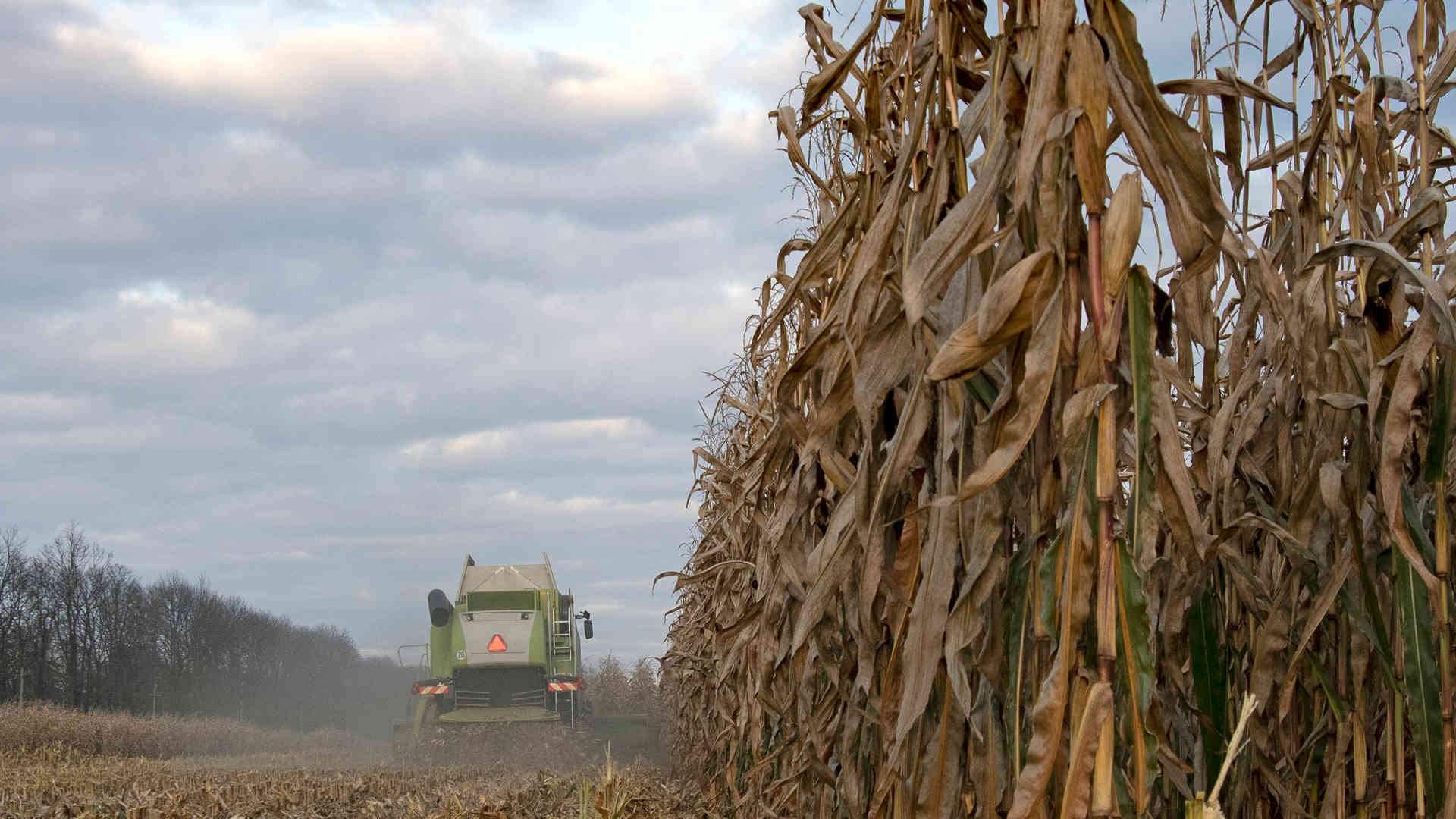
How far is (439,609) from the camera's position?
1867cm

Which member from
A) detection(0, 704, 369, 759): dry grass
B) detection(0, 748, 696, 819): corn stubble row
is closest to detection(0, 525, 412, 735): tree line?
detection(0, 704, 369, 759): dry grass

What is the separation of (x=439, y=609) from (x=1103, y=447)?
18.4 metres

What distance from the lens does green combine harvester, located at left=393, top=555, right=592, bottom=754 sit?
17656 millimetres

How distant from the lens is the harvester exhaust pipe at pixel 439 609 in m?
18.7

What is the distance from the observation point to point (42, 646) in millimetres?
43750

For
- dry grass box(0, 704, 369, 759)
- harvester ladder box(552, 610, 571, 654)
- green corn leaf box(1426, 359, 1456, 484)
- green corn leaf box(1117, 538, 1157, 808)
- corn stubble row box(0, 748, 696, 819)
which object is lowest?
dry grass box(0, 704, 369, 759)

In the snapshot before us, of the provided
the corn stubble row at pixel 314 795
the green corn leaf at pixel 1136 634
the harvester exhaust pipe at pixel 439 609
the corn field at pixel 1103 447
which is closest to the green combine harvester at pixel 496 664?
the harvester exhaust pipe at pixel 439 609

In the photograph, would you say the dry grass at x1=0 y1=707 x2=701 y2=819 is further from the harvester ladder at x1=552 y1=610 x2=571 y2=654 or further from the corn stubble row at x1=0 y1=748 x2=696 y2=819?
the harvester ladder at x1=552 y1=610 x2=571 y2=654

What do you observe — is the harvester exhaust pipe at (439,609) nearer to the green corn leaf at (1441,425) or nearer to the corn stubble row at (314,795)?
the corn stubble row at (314,795)

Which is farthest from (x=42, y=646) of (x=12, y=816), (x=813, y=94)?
(x=813, y=94)

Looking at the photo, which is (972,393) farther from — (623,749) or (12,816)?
(623,749)

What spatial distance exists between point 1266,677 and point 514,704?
17.5 metres

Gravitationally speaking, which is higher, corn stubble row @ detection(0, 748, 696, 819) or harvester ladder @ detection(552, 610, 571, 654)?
harvester ladder @ detection(552, 610, 571, 654)

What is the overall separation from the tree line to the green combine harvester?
25.4 m
